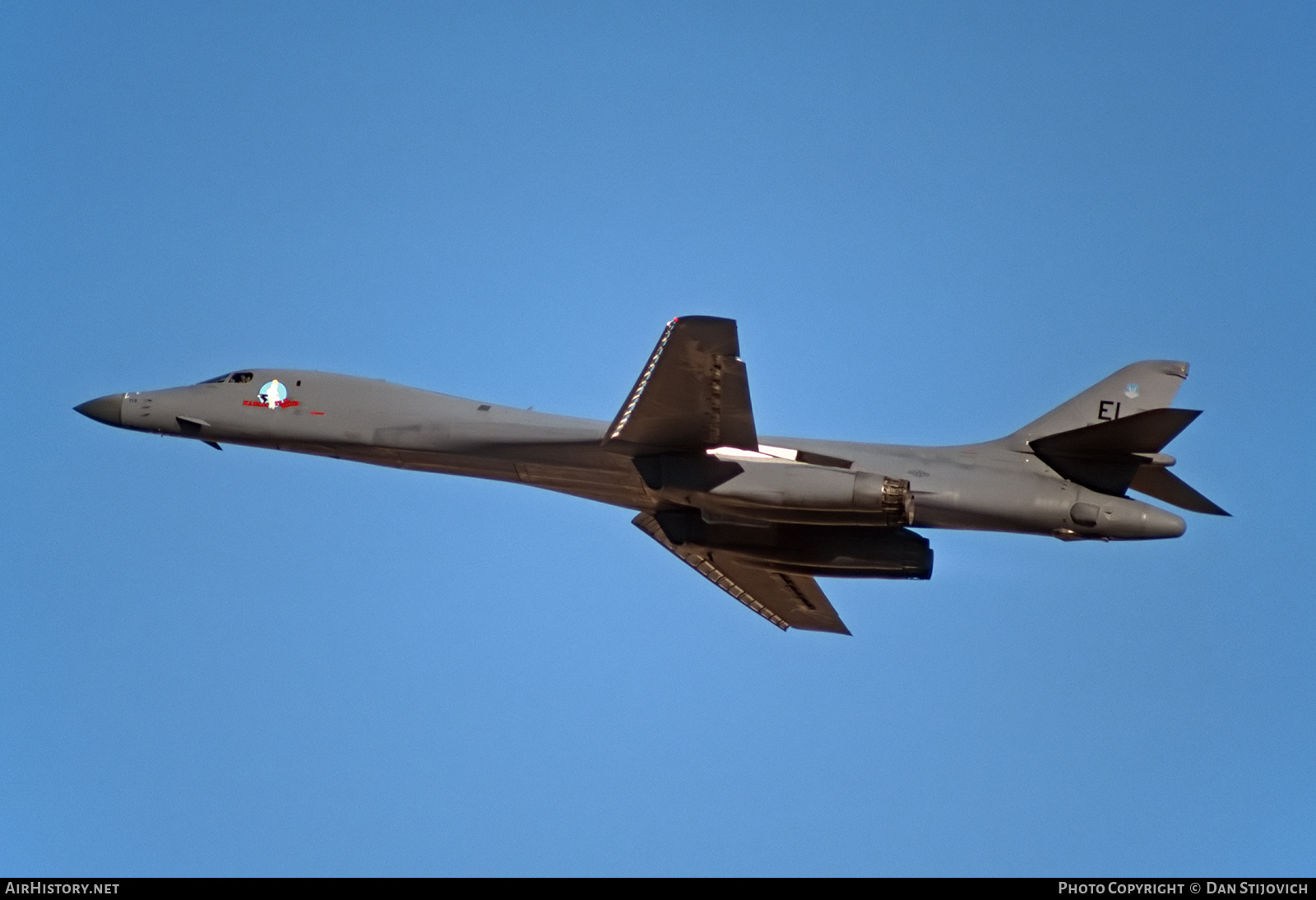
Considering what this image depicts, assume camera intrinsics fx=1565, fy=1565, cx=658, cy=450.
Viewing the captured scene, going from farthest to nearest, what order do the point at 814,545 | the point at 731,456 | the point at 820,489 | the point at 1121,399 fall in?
the point at 814,545
the point at 1121,399
the point at 731,456
the point at 820,489

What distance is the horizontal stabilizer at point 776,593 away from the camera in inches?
1177

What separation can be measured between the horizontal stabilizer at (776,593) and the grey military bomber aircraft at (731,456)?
24 cm

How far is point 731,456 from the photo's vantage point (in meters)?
25.2

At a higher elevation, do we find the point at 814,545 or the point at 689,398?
the point at 689,398

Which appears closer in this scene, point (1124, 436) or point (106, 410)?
point (1124, 436)

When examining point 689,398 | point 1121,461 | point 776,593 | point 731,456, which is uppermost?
point 689,398

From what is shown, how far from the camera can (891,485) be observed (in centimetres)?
2445

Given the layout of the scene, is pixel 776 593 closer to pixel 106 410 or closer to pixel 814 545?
pixel 814 545

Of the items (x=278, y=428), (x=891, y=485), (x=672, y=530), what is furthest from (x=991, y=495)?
(x=278, y=428)

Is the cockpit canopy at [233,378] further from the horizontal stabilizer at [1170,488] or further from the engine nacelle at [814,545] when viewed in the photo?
the horizontal stabilizer at [1170,488]

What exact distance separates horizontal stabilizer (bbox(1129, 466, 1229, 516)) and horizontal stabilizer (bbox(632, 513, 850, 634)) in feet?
22.3

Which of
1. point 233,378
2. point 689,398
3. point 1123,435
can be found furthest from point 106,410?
point 1123,435

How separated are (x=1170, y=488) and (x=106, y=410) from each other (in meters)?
19.2
